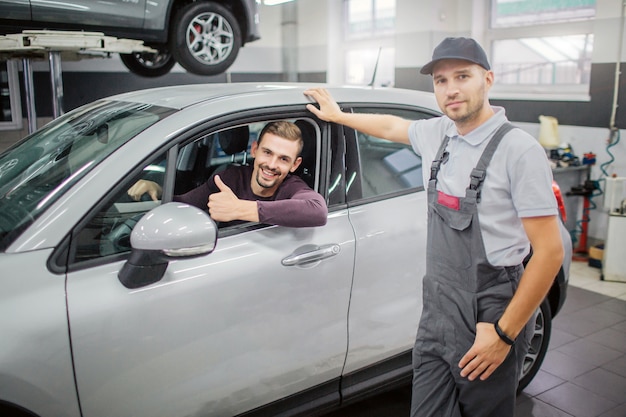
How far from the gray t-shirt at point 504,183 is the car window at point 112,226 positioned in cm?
92

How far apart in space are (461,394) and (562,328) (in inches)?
95.0

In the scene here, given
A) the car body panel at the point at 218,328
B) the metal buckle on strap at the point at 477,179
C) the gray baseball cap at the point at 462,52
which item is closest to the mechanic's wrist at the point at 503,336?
the metal buckle on strap at the point at 477,179

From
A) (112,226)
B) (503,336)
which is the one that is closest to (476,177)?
(503,336)

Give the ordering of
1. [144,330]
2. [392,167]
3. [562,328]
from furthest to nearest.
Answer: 1. [562,328]
2. [392,167]
3. [144,330]

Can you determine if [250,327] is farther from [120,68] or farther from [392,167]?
[120,68]

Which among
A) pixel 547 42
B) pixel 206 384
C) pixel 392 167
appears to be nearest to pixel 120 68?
pixel 547 42

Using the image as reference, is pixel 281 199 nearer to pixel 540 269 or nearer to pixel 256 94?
pixel 256 94

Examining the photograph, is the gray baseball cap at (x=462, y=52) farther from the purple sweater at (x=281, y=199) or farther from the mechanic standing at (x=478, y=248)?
the purple sweater at (x=281, y=199)

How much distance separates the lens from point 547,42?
21.6ft

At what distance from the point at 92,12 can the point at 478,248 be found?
3.72 meters

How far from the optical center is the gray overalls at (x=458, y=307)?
171 cm

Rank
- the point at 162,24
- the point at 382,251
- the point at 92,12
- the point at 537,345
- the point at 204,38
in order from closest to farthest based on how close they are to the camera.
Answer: the point at 382,251 < the point at 537,345 < the point at 92,12 < the point at 162,24 < the point at 204,38

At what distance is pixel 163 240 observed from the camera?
1.62 m

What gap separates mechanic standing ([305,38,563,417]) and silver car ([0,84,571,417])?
43 cm
